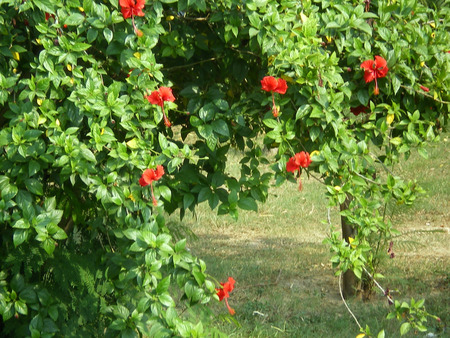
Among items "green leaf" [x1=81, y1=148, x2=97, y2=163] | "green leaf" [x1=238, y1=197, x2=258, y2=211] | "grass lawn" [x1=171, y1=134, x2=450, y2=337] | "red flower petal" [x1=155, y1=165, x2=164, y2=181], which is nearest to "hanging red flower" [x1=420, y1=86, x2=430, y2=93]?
"grass lawn" [x1=171, y1=134, x2=450, y2=337]

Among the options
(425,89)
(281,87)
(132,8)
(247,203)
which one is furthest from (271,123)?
(425,89)

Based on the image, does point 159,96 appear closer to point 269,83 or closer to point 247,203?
point 269,83

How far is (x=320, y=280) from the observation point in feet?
15.5

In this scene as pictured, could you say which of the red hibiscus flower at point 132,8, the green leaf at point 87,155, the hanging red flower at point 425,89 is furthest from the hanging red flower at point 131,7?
the hanging red flower at point 425,89

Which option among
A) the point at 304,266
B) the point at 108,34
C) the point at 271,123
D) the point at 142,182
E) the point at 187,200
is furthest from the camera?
the point at 304,266

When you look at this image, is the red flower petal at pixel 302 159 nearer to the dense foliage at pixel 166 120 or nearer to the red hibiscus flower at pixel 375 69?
the dense foliage at pixel 166 120

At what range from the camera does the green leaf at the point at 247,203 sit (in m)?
2.40

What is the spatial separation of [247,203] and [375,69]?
0.66 metres

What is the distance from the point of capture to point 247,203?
95.1 inches

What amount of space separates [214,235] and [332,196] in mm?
3821

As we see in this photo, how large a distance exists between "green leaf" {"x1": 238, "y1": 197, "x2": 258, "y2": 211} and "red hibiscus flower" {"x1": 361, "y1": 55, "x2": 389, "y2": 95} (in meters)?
0.59

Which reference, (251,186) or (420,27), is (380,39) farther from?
(251,186)

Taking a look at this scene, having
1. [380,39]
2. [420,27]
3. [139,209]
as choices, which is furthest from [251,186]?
[420,27]

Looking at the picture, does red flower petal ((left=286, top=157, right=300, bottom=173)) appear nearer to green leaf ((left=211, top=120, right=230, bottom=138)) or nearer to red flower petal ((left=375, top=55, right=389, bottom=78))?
green leaf ((left=211, top=120, right=230, bottom=138))
